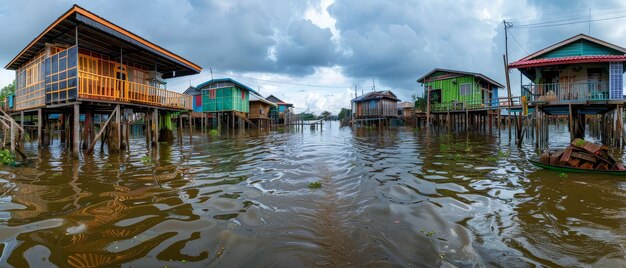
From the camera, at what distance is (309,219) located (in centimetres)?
527

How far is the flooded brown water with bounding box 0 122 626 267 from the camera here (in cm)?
383

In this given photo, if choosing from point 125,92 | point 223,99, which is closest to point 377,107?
point 223,99

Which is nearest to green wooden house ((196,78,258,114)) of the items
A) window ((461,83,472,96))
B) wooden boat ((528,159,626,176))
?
window ((461,83,472,96))

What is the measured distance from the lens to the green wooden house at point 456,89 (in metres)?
30.7

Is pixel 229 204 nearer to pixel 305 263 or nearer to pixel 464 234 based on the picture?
pixel 305 263

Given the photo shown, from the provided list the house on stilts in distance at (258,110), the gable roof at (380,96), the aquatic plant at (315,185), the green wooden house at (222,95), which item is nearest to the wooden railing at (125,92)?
the aquatic plant at (315,185)

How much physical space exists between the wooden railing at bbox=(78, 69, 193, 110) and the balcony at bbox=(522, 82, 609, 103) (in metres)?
20.0

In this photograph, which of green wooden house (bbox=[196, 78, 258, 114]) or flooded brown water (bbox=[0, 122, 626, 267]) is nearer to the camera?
flooded brown water (bbox=[0, 122, 626, 267])

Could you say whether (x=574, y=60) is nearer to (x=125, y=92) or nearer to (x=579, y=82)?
(x=579, y=82)

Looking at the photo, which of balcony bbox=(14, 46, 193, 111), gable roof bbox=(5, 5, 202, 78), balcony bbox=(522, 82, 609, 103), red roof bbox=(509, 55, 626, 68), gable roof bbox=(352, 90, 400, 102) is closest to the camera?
gable roof bbox=(5, 5, 202, 78)

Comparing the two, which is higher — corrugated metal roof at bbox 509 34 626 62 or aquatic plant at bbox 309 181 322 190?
corrugated metal roof at bbox 509 34 626 62

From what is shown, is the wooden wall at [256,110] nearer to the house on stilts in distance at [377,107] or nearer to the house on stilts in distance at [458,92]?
the house on stilts in distance at [377,107]

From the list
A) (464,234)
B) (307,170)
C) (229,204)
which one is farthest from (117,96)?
(464,234)

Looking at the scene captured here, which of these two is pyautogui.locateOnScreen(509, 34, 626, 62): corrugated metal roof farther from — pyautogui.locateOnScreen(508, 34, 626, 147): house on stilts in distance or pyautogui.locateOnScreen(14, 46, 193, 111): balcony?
pyautogui.locateOnScreen(14, 46, 193, 111): balcony
